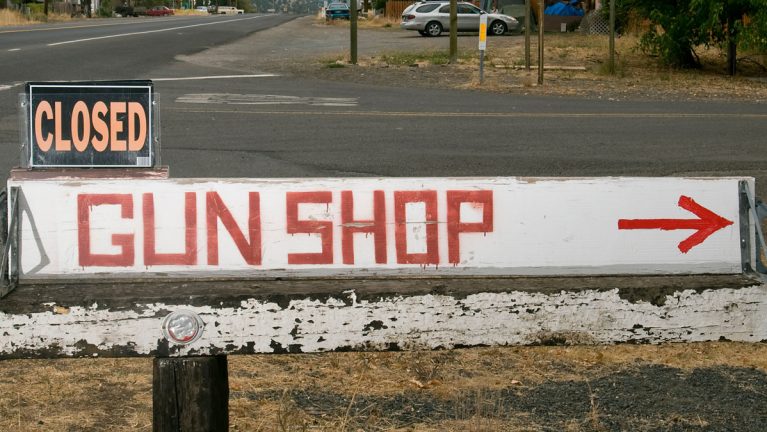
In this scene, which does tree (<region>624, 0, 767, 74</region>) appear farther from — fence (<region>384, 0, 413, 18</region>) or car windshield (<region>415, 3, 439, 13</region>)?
fence (<region>384, 0, 413, 18</region>)

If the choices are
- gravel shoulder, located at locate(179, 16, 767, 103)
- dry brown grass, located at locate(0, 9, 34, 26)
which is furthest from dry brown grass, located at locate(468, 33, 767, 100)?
dry brown grass, located at locate(0, 9, 34, 26)

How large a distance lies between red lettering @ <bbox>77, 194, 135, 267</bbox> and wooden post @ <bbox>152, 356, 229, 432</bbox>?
385 millimetres

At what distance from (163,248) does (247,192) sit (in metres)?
0.33

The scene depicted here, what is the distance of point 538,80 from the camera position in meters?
22.4

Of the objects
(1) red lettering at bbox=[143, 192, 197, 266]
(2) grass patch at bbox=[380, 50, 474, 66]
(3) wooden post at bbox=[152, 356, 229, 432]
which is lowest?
(3) wooden post at bbox=[152, 356, 229, 432]

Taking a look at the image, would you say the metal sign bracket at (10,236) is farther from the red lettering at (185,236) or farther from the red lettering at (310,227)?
the red lettering at (310,227)

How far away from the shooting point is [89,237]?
3.80 m

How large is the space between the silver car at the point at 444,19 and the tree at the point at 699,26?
16.2m

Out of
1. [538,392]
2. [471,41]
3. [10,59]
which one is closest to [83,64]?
[10,59]

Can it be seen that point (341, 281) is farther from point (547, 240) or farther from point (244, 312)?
point (547, 240)

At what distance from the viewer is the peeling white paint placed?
11.8 ft

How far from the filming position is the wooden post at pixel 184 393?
11.9ft

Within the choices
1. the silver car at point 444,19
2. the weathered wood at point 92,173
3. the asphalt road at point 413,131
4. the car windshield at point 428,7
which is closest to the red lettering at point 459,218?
the weathered wood at point 92,173

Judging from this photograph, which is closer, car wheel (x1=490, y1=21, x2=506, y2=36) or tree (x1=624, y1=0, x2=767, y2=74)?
tree (x1=624, y1=0, x2=767, y2=74)
